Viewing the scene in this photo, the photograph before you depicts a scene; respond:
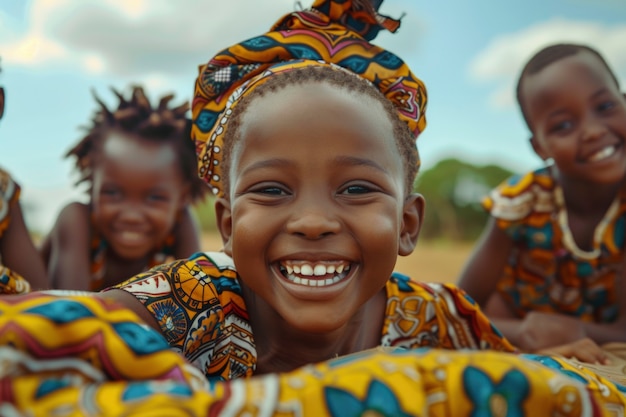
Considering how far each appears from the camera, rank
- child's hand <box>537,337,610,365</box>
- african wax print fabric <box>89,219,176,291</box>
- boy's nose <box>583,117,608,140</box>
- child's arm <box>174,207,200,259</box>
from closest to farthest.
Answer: child's hand <box>537,337,610,365</box>, boy's nose <box>583,117,608,140</box>, african wax print fabric <box>89,219,176,291</box>, child's arm <box>174,207,200,259</box>

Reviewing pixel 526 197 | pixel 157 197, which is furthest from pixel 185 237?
pixel 526 197

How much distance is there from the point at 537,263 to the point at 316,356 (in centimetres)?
173

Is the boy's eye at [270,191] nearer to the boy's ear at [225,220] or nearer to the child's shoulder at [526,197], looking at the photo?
the boy's ear at [225,220]

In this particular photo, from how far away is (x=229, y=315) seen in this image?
1.59 metres

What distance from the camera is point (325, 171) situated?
141cm

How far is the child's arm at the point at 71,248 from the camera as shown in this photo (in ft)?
9.95

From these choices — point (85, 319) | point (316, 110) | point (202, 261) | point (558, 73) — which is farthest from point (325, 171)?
point (558, 73)

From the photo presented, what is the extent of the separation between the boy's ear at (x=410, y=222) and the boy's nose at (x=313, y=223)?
40 cm

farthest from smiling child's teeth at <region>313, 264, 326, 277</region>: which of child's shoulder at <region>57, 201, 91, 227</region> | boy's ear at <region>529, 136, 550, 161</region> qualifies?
child's shoulder at <region>57, 201, 91, 227</region>

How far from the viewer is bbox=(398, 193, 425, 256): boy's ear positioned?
5.77ft

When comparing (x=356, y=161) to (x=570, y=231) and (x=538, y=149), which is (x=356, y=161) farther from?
(x=538, y=149)

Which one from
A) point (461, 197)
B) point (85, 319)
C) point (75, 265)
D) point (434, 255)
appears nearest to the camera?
point (85, 319)

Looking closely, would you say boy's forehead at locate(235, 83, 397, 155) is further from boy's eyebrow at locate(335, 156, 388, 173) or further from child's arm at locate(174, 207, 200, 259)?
child's arm at locate(174, 207, 200, 259)

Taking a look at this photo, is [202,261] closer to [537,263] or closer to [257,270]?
[257,270]
